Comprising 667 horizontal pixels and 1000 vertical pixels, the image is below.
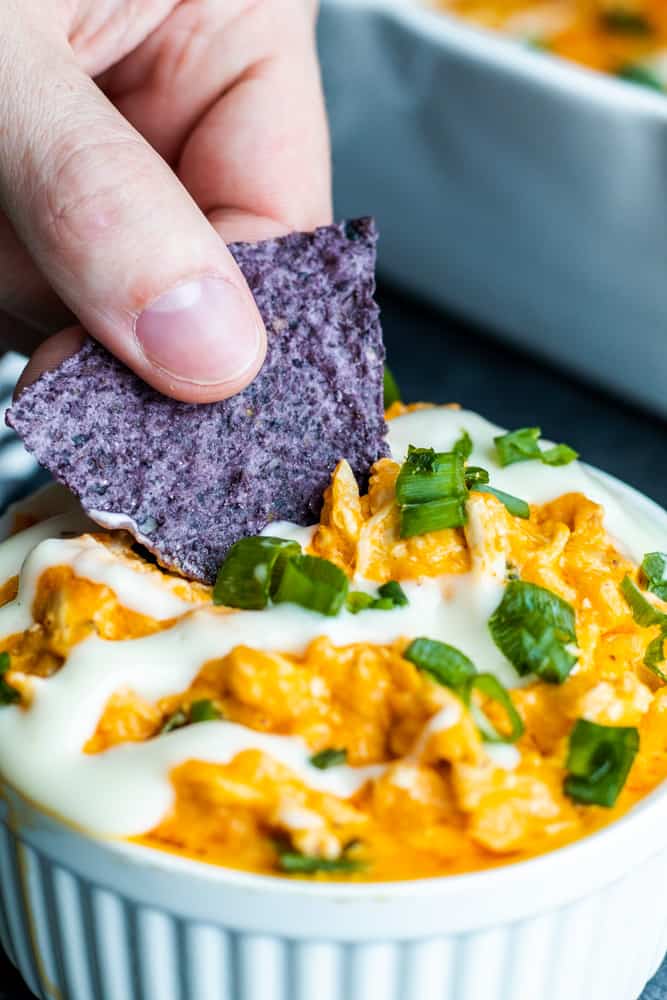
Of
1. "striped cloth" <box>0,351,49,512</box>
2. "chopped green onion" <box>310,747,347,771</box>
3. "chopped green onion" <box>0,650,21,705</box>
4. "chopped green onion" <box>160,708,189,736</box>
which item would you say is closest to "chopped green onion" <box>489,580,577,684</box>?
"chopped green onion" <box>310,747,347,771</box>

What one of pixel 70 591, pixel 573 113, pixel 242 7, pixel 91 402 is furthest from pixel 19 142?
pixel 573 113

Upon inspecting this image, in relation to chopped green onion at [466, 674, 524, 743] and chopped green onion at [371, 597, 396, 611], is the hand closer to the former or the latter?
chopped green onion at [371, 597, 396, 611]

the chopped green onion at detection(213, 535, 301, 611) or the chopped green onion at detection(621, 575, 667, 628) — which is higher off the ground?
the chopped green onion at detection(213, 535, 301, 611)

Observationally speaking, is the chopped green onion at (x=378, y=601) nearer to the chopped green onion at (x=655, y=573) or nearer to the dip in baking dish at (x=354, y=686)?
the dip in baking dish at (x=354, y=686)

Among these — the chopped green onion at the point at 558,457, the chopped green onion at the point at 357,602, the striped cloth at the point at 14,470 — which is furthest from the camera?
the striped cloth at the point at 14,470

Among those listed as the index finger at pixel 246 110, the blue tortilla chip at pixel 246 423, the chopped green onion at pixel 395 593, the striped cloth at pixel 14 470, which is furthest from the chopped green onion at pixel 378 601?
the striped cloth at pixel 14 470

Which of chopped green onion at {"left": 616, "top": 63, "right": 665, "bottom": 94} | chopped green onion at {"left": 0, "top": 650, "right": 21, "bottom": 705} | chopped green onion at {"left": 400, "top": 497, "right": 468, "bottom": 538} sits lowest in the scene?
chopped green onion at {"left": 616, "top": 63, "right": 665, "bottom": 94}
